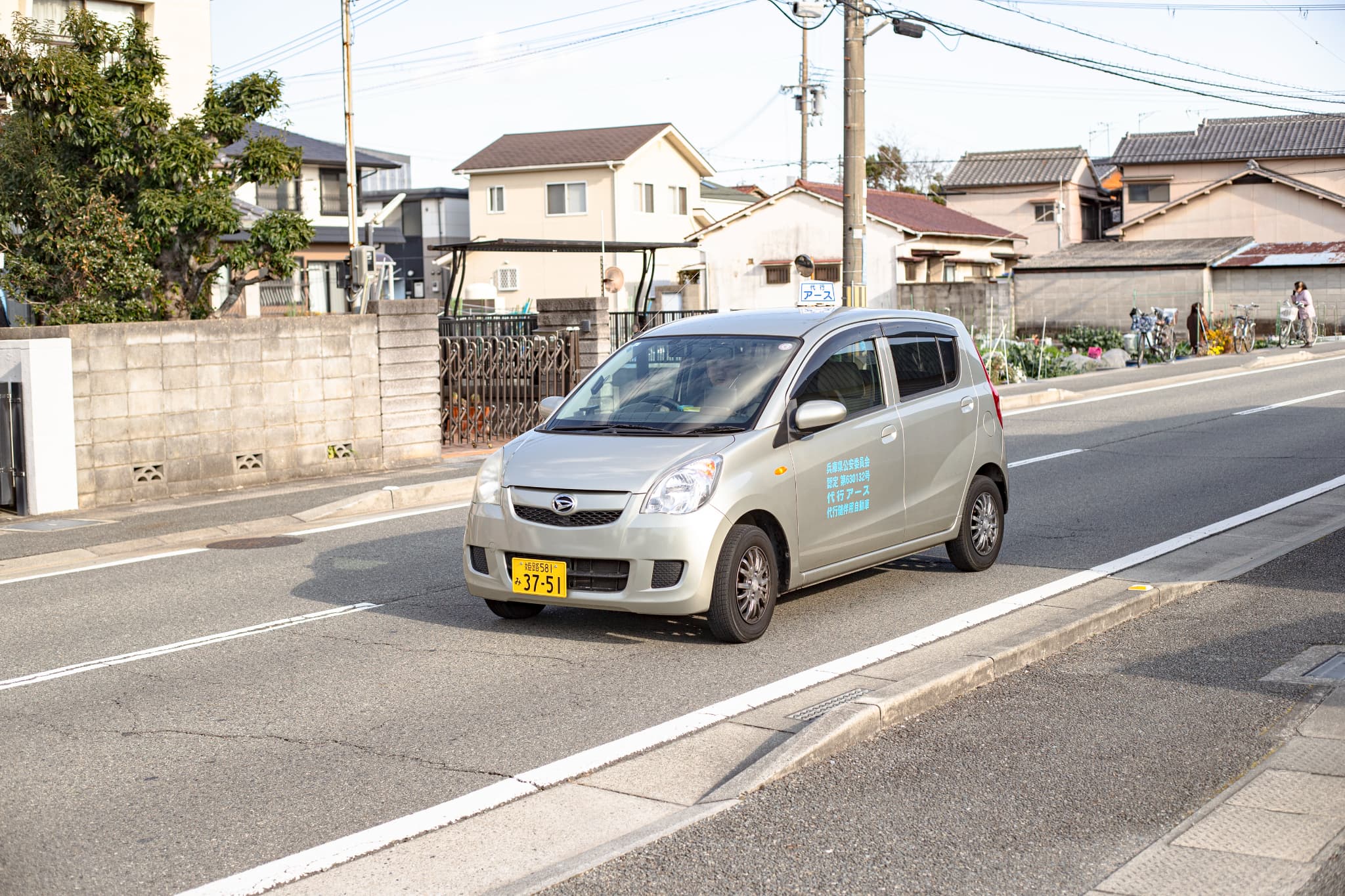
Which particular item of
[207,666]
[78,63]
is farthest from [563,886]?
[78,63]

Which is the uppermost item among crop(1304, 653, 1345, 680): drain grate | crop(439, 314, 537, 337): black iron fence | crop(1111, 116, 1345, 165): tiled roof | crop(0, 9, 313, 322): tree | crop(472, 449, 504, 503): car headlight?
crop(1111, 116, 1345, 165): tiled roof

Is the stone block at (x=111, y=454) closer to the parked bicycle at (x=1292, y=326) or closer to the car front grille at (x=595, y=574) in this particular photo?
the car front grille at (x=595, y=574)

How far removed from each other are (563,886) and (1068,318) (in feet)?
145

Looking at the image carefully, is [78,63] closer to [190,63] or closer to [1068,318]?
[190,63]

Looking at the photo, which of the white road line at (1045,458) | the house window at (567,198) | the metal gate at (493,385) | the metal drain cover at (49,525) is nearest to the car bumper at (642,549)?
the metal drain cover at (49,525)

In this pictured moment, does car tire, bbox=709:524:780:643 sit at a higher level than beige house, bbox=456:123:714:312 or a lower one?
lower

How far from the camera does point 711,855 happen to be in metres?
4.41

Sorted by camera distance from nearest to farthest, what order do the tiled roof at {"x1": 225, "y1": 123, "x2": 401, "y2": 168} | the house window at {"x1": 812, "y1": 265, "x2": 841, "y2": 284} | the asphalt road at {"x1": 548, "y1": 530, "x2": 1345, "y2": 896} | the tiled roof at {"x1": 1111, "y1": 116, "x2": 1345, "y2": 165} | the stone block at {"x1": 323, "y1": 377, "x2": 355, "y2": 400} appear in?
1. the asphalt road at {"x1": 548, "y1": 530, "x2": 1345, "y2": 896}
2. the stone block at {"x1": 323, "y1": 377, "x2": 355, "y2": 400}
3. the tiled roof at {"x1": 225, "y1": 123, "x2": 401, "y2": 168}
4. the house window at {"x1": 812, "y1": 265, "x2": 841, "y2": 284}
5. the tiled roof at {"x1": 1111, "y1": 116, "x2": 1345, "y2": 165}

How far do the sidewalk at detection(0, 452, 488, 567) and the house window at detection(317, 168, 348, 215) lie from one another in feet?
94.1

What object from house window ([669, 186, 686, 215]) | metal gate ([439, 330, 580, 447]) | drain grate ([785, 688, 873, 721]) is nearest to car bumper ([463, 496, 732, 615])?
drain grate ([785, 688, 873, 721])

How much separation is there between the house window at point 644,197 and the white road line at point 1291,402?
29051 mm

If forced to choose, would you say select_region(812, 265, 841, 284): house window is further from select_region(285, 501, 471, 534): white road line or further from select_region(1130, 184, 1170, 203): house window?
select_region(285, 501, 471, 534): white road line

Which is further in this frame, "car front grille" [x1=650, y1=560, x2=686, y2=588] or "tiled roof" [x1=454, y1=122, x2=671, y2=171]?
"tiled roof" [x1=454, y1=122, x2=671, y2=171]

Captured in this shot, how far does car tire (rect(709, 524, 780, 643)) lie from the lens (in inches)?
279
